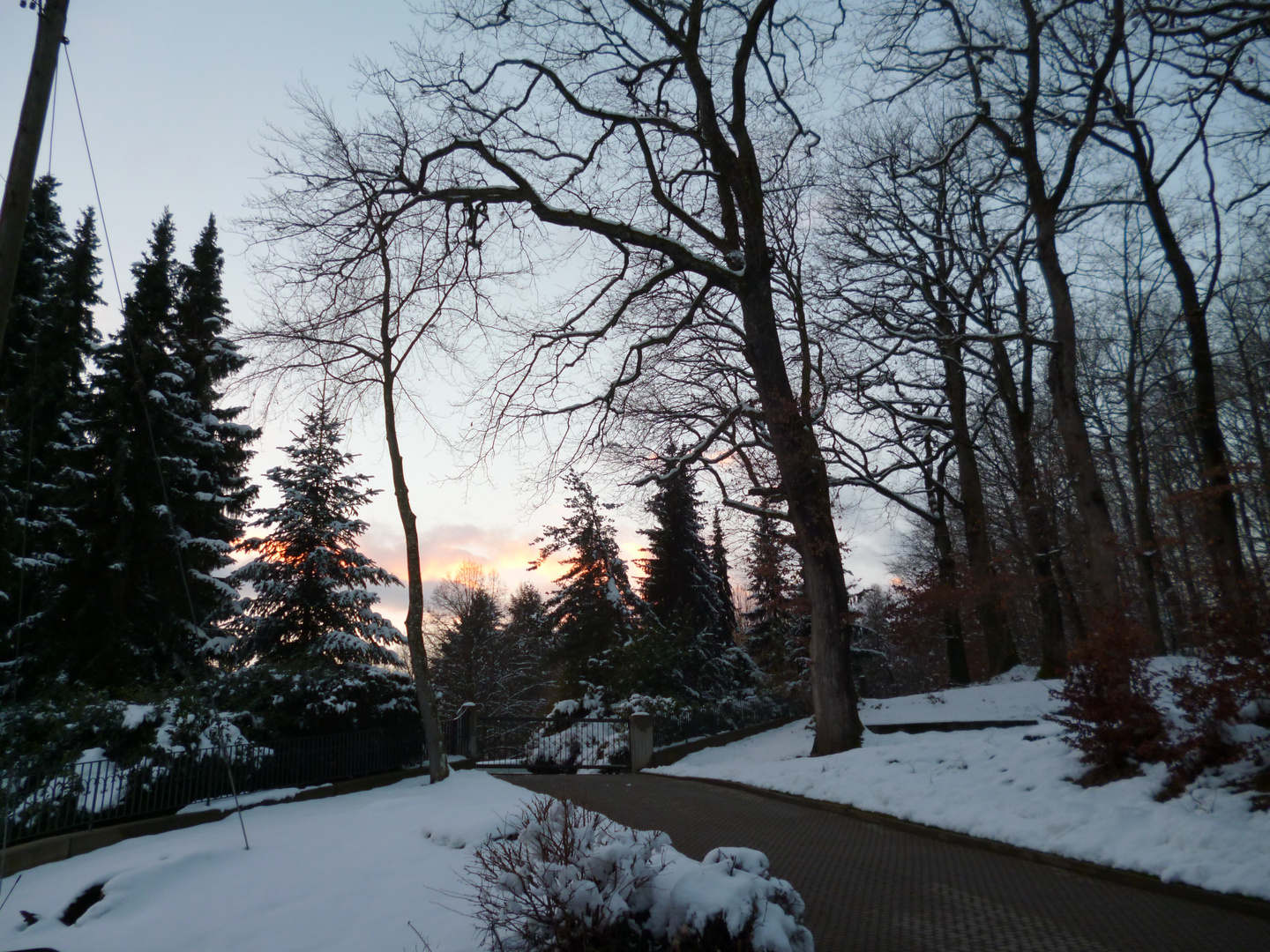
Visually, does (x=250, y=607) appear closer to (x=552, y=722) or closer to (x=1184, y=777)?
(x=552, y=722)

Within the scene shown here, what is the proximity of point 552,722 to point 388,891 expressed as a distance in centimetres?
1428

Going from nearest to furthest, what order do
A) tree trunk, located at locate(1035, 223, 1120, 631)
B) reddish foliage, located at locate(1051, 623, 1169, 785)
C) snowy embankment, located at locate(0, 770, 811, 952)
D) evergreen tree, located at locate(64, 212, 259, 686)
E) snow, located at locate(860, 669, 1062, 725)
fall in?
snowy embankment, located at locate(0, 770, 811, 952) → reddish foliage, located at locate(1051, 623, 1169, 785) → tree trunk, located at locate(1035, 223, 1120, 631) → snow, located at locate(860, 669, 1062, 725) → evergreen tree, located at locate(64, 212, 259, 686)

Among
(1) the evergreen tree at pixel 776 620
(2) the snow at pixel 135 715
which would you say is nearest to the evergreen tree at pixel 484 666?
(1) the evergreen tree at pixel 776 620

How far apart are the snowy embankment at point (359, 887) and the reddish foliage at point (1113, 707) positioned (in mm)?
4546

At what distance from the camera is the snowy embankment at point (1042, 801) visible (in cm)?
529

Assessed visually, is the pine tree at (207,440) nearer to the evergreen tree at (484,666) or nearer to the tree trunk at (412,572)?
the tree trunk at (412,572)

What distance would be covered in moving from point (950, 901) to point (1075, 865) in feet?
4.36

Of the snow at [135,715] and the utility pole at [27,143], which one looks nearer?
the utility pole at [27,143]

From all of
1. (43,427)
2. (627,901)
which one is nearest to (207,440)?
(43,427)

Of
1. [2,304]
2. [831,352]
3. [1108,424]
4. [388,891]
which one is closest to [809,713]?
[831,352]

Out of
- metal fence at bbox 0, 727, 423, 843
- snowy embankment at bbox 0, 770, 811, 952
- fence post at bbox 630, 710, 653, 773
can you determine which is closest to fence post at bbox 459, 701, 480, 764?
metal fence at bbox 0, 727, 423, 843

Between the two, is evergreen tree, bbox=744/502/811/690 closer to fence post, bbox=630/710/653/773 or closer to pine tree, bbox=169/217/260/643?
fence post, bbox=630/710/653/773

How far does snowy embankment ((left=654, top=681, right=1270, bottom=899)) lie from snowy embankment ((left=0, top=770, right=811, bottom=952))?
3.16 metres

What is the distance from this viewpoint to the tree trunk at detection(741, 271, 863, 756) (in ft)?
41.5
